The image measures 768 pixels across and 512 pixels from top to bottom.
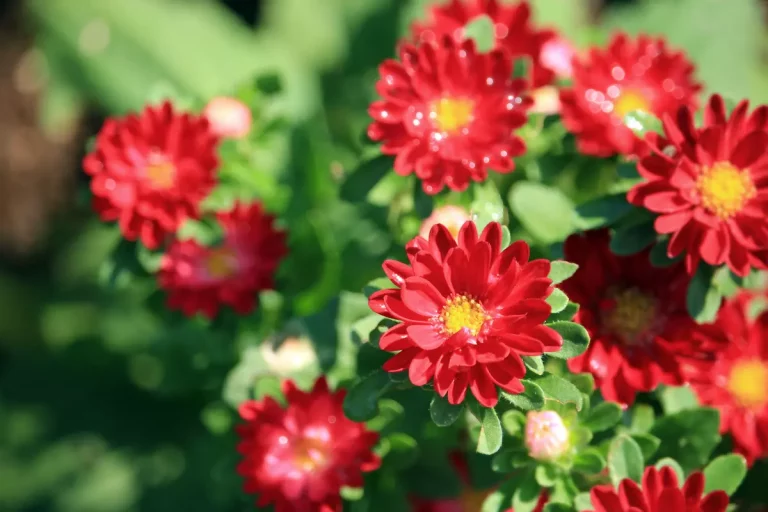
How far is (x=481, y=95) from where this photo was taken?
91 centimetres

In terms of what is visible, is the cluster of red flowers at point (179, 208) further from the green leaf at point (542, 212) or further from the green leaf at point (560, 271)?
the green leaf at point (560, 271)

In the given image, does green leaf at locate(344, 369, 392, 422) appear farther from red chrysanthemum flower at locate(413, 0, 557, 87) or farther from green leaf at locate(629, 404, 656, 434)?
red chrysanthemum flower at locate(413, 0, 557, 87)

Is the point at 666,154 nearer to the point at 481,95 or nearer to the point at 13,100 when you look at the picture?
the point at 481,95

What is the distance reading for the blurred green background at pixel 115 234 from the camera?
139cm

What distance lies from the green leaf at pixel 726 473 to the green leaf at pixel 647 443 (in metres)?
0.06

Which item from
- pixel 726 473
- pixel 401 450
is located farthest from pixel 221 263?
pixel 726 473

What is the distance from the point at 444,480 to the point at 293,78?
1.09 meters

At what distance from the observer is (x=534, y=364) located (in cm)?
71

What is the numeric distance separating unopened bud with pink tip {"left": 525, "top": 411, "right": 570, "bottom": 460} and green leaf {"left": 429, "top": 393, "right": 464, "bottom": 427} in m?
0.13

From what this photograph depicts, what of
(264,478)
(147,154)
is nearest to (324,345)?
(264,478)

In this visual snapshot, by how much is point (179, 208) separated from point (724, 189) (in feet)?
2.14

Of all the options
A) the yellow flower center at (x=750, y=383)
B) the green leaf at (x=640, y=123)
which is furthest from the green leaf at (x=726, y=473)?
the green leaf at (x=640, y=123)

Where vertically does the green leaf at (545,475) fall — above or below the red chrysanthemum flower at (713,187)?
below

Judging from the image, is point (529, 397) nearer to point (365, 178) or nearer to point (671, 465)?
point (671, 465)
